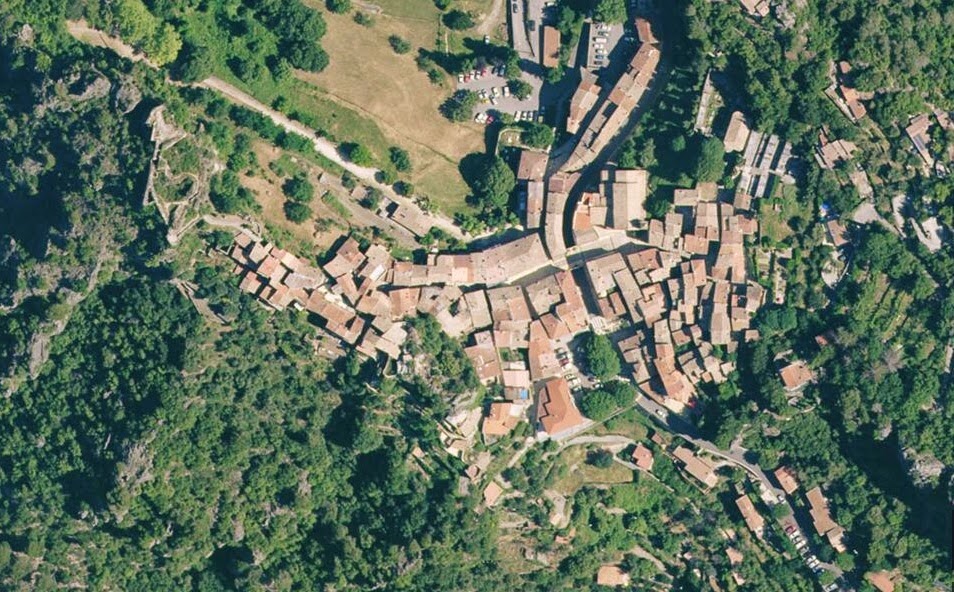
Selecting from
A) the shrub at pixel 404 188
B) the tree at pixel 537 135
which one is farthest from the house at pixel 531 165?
the shrub at pixel 404 188

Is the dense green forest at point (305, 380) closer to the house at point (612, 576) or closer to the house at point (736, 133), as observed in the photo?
the house at point (736, 133)

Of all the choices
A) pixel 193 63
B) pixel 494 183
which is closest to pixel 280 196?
pixel 193 63

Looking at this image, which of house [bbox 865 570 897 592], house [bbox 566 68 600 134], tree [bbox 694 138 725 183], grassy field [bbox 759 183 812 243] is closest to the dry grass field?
house [bbox 566 68 600 134]

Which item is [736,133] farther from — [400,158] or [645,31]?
[400,158]

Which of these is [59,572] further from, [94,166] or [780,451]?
[780,451]

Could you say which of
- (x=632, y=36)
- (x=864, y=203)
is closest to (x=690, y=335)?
(x=864, y=203)
